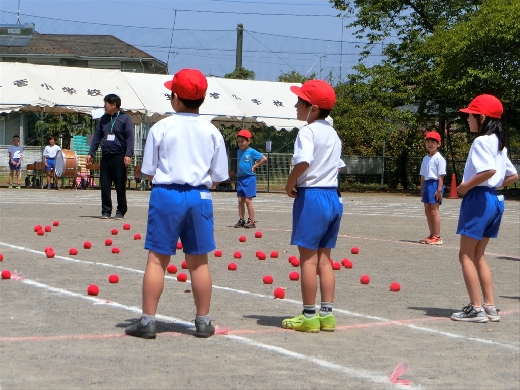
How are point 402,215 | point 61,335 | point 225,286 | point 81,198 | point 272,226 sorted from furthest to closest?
1. point 81,198
2. point 402,215
3. point 272,226
4. point 225,286
5. point 61,335

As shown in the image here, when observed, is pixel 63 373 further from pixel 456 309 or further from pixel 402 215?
pixel 402 215

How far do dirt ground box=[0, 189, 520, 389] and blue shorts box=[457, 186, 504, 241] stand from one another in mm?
835

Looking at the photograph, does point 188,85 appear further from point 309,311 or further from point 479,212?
point 479,212

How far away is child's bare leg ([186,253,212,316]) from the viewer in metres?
6.70

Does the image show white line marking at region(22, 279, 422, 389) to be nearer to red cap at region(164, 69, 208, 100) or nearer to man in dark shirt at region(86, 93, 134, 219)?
red cap at region(164, 69, 208, 100)

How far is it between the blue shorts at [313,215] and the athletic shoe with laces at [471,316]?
5.59 feet

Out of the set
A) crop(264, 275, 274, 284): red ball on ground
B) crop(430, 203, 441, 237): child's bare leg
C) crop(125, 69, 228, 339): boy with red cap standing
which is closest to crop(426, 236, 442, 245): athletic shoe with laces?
crop(430, 203, 441, 237): child's bare leg

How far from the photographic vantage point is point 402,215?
23297 mm

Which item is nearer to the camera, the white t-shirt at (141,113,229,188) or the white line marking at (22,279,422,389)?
the white line marking at (22,279,422,389)

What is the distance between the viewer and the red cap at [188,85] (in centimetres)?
664

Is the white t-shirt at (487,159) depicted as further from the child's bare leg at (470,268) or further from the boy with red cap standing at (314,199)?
the boy with red cap standing at (314,199)

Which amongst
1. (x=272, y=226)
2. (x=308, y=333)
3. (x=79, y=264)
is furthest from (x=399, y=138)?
(x=308, y=333)

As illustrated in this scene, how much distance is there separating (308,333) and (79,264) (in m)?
4.50

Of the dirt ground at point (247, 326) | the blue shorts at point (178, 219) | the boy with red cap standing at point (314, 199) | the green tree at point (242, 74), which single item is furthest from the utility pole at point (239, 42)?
the blue shorts at point (178, 219)
